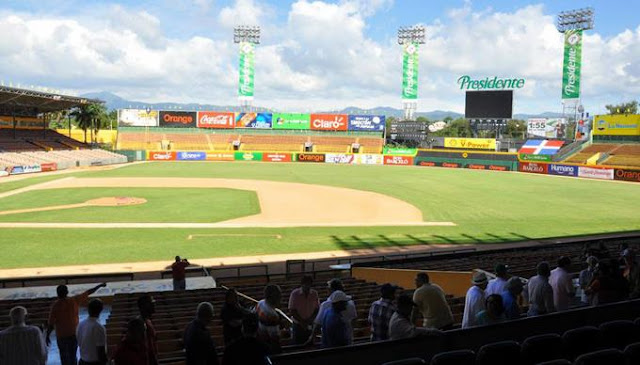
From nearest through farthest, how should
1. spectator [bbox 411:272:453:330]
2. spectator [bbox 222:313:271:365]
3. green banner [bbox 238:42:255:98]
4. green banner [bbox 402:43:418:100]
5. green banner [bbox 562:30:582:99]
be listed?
spectator [bbox 222:313:271:365] → spectator [bbox 411:272:453:330] → green banner [bbox 562:30:582:99] → green banner [bbox 238:42:255:98] → green banner [bbox 402:43:418:100]

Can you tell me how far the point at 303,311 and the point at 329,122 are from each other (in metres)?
95.2

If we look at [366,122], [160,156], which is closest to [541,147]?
[366,122]

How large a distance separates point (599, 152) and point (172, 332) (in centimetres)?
7663

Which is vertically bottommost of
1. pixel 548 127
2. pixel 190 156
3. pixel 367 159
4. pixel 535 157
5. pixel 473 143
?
pixel 190 156

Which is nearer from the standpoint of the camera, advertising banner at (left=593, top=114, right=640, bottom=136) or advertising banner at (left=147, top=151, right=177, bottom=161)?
advertising banner at (left=593, top=114, right=640, bottom=136)

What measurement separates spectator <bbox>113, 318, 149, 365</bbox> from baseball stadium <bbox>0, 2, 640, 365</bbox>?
24mm

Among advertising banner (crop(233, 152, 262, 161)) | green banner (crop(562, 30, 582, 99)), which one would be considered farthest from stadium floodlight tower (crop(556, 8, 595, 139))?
advertising banner (crop(233, 152, 262, 161))

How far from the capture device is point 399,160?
284 feet

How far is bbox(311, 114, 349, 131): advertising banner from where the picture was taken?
332 ft

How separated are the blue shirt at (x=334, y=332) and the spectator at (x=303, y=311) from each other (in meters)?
0.82

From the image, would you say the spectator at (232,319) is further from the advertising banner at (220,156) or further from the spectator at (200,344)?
the advertising banner at (220,156)

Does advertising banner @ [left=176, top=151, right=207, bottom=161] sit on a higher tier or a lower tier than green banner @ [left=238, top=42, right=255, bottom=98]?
lower

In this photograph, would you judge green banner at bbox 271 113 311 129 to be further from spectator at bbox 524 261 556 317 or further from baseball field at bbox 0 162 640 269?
spectator at bbox 524 261 556 317

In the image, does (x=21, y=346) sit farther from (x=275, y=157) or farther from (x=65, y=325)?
(x=275, y=157)
